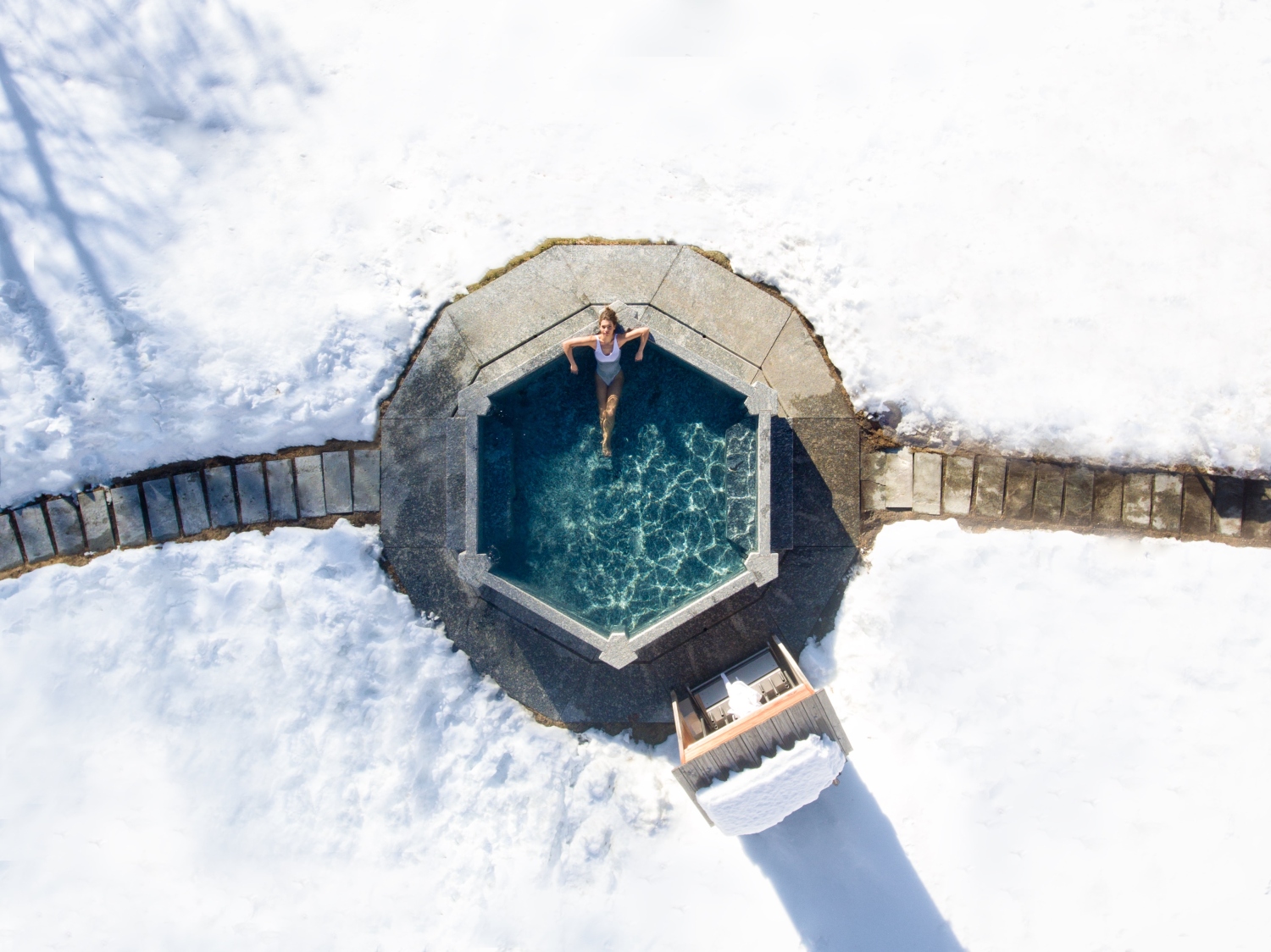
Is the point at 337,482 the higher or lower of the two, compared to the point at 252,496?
higher

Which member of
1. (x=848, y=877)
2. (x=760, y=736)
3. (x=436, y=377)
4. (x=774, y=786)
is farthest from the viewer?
(x=436, y=377)

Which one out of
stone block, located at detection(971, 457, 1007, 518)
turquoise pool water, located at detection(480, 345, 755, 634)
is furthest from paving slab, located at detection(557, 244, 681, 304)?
stone block, located at detection(971, 457, 1007, 518)

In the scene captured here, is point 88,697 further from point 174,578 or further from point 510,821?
point 510,821

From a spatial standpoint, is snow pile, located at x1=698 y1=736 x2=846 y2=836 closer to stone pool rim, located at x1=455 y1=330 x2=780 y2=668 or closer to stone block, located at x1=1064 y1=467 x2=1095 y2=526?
stone pool rim, located at x1=455 y1=330 x2=780 y2=668

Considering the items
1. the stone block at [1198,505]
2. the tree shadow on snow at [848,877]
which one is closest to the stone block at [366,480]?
the tree shadow on snow at [848,877]

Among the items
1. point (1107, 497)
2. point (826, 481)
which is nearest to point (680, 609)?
point (826, 481)

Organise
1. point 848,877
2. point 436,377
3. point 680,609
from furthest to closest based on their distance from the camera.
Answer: point 436,377 → point 848,877 → point 680,609

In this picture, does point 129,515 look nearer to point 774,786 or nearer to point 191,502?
point 191,502
